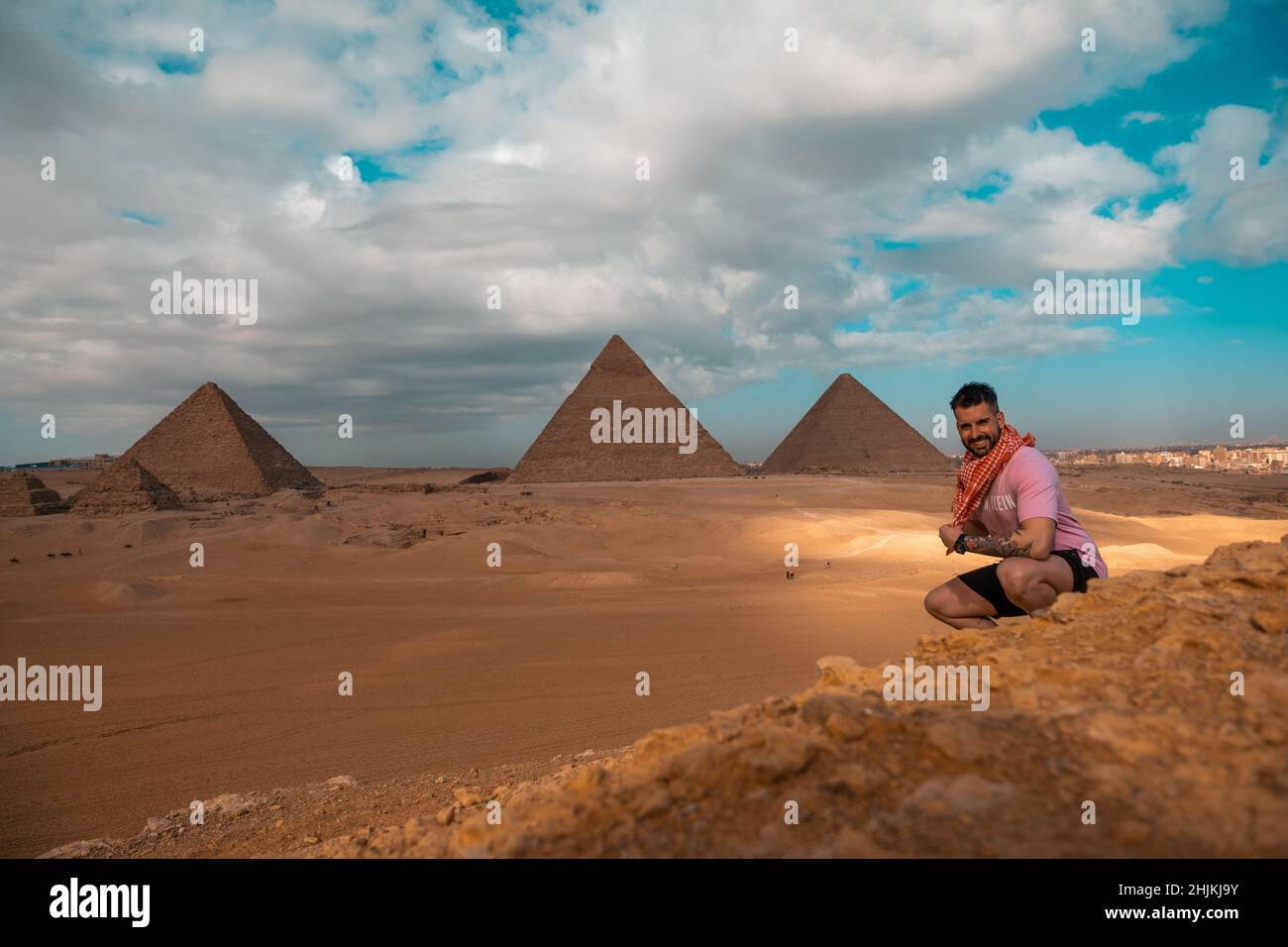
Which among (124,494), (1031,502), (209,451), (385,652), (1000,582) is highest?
(209,451)

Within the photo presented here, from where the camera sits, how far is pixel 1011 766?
1.62 m

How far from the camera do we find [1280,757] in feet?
5.02

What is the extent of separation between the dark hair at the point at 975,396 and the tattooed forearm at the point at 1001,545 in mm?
595

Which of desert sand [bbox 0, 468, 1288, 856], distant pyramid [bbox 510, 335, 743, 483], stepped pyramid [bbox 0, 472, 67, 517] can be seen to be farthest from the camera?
distant pyramid [bbox 510, 335, 743, 483]

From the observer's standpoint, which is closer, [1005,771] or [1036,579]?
[1005,771]

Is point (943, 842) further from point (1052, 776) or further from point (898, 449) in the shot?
point (898, 449)

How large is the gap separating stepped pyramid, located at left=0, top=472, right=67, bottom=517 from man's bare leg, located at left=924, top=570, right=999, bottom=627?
90.2 ft

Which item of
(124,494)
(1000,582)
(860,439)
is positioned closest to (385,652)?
(1000,582)

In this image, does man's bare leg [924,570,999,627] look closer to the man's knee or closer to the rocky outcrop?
the man's knee

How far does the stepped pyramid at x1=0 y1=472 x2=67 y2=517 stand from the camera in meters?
22.3

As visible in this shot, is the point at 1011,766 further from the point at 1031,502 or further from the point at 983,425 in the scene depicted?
the point at 983,425

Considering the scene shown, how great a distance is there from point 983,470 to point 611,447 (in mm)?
48426

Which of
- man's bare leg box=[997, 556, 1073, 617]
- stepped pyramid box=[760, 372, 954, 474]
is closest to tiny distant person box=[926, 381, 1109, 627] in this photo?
man's bare leg box=[997, 556, 1073, 617]
